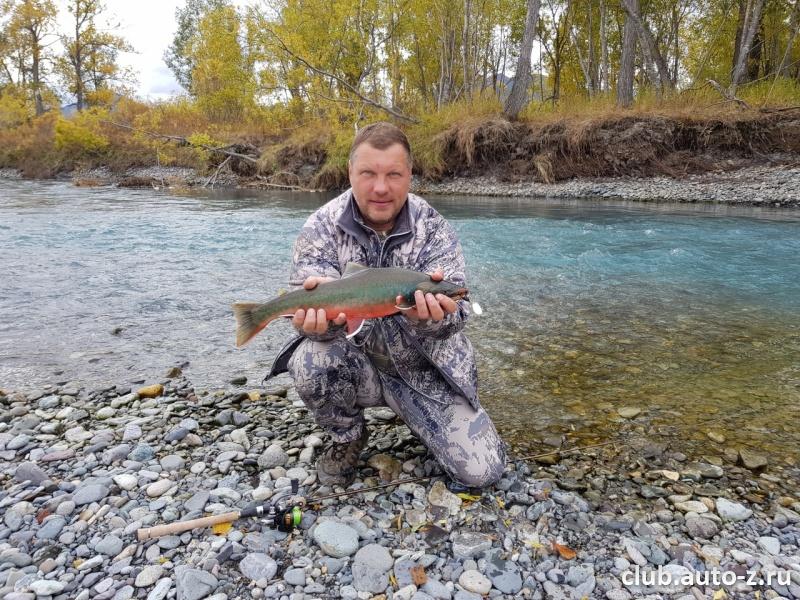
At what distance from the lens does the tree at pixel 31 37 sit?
42281mm

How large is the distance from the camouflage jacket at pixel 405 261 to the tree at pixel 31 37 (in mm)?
53743

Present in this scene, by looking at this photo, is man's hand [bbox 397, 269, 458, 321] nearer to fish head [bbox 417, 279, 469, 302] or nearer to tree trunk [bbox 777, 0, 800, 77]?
fish head [bbox 417, 279, 469, 302]

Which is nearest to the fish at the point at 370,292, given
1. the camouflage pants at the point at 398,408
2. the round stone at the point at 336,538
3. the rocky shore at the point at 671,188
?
the camouflage pants at the point at 398,408

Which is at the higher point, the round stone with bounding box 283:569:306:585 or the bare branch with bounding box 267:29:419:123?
the bare branch with bounding box 267:29:419:123

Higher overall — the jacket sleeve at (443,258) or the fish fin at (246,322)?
the jacket sleeve at (443,258)

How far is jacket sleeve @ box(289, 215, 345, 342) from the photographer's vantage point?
324 centimetres

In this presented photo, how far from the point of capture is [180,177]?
29703 millimetres

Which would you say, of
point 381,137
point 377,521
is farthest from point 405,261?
point 377,521

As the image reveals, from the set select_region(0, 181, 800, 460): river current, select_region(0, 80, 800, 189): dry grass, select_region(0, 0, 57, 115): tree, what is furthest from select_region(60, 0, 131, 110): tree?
select_region(0, 181, 800, 460): river current

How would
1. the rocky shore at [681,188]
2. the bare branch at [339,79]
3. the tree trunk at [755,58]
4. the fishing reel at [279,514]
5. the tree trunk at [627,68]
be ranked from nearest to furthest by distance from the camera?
the fishing reel at [279,514], the rocky shore at [681,188], the bare branch at [339,79], the tree trunk at [627,68], the tree trunk at [755,58]

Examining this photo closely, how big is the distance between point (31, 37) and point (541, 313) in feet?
182

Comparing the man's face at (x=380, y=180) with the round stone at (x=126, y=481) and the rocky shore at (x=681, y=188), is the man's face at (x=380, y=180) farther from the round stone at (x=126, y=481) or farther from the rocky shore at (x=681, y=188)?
the rocky shore at (x=681, y=188)

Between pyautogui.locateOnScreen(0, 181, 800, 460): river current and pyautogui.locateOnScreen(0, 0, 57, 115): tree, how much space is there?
40.3m

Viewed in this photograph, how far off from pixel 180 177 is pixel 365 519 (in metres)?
30.9
